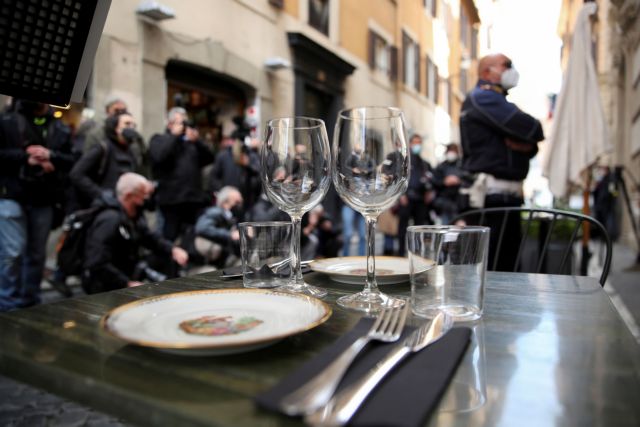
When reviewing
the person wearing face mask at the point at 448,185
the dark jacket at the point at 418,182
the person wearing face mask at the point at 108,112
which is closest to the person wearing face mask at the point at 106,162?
the person wearing face mask at the point at 108,112

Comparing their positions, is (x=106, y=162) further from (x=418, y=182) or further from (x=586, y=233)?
(x=418, y=182)

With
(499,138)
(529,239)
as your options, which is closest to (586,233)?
(529,239)

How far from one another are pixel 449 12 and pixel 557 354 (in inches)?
723

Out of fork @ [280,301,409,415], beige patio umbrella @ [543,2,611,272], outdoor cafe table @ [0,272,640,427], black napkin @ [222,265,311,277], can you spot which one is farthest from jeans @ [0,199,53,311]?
beige patio umbrella @ [543,2,611,272]

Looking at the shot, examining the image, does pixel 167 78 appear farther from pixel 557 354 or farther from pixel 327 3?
pixel 557 354

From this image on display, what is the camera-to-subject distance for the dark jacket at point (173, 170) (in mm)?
3992

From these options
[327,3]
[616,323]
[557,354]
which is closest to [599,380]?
[557,354]

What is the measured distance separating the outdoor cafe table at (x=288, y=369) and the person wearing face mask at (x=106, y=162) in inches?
106

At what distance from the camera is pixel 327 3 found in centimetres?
872

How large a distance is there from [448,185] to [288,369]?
6111 mm

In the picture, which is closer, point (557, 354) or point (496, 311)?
point (557, 354)

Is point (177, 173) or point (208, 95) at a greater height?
point (208, 95)

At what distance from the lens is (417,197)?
20.8 feet

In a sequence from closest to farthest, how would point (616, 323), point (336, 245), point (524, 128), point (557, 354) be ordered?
point (557, 354) → point (616, 323) → point (524, 128) → point (336, 245)
